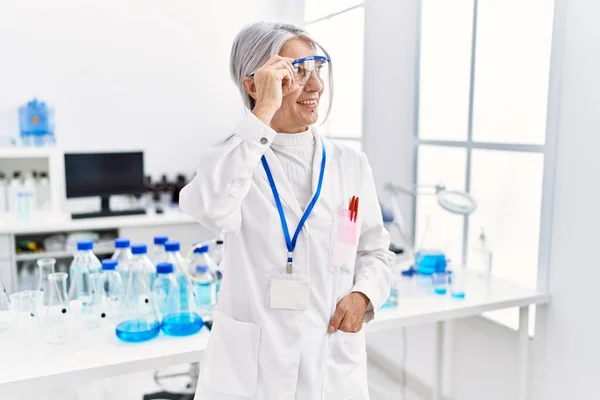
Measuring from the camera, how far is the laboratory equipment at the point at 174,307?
Result: 1.65m

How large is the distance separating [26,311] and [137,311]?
373 mm

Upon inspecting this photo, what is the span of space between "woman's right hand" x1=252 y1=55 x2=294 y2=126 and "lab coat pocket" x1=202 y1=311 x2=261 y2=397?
1.50ft

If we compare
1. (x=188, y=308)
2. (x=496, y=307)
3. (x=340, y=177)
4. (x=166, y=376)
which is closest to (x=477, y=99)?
Answer: (x=496, y=307)

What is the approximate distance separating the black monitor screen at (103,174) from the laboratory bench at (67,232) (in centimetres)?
22

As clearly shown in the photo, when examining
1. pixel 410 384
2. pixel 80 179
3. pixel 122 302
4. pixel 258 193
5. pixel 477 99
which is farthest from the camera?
pixel 80 179

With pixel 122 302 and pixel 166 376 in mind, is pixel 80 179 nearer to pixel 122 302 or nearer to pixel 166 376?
pixel 166 376

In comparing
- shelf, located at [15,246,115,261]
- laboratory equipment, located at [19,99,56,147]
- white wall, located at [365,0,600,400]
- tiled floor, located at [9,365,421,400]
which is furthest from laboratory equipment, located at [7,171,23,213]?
white wall, located at [365,0,600,400]

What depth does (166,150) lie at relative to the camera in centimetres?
438

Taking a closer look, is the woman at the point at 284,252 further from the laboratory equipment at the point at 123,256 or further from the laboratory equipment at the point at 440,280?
the laboratory equipment at the point at 440,280

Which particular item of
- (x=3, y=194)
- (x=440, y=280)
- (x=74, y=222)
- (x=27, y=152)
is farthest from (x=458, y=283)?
(x=3, y=194)

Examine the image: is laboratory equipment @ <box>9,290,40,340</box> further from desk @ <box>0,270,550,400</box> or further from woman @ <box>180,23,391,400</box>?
woman @ <box>180,23,391,400</box>

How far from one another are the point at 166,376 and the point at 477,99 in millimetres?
2261

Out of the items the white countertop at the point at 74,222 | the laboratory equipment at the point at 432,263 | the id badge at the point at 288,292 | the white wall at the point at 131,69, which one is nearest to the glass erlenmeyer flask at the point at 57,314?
the id badge at the point at 288,292

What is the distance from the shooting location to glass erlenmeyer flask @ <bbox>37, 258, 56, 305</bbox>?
174 cm
